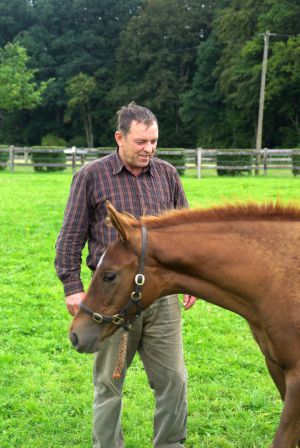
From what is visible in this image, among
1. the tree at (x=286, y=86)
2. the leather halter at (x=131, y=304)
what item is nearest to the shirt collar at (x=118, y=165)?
the leather halter at (x=131, y=304)

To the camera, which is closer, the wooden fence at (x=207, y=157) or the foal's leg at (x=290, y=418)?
the foal's leg at (x=290, y=418)

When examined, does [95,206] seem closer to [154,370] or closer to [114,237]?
[114,237]

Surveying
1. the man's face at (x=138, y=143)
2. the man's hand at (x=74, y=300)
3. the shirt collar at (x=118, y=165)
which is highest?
the man's face at (x=138, y=143)

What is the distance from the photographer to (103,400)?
346 centimetres

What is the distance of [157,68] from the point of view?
55688 millimetres

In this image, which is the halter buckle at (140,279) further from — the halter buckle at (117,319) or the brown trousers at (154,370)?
the brown trousers at (154,370)

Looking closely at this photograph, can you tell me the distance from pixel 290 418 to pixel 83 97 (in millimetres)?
55645

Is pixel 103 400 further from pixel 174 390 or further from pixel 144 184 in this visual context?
pixel 144 184

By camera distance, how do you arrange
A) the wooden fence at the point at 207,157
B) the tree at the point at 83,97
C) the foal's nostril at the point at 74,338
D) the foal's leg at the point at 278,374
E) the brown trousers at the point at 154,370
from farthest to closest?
1. the tree at the point at 83,97
2. the wooden fence at the point at 207,157
3. the brown trousers at the point at 154,370
4. the foal's leg at the point at 278,374
5. the foal's nostril at the point at 74,338

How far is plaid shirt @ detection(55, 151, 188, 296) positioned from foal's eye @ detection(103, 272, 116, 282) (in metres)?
0.51

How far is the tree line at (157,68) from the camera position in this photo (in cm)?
4394

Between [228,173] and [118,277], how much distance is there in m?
22.6

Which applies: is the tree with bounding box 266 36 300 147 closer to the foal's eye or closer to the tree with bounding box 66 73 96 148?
the tree with bounding box 66 73 96 148

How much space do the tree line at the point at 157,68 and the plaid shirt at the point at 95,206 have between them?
34.1 m
